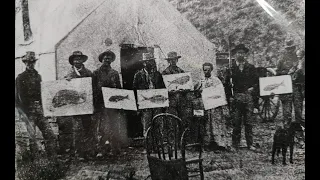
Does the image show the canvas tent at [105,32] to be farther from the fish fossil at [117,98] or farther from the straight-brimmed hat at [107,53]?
the fish fossil at [117,98]

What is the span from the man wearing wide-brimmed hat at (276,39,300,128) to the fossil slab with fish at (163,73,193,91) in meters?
0.76

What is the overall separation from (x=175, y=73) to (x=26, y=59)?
1.38 m

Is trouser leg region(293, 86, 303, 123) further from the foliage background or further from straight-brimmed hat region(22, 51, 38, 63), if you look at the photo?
straight-brimmed hat region(22, 51, 38, 63)

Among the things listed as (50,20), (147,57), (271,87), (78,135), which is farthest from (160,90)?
(50,20)

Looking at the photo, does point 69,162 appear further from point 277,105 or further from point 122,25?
point 277,105

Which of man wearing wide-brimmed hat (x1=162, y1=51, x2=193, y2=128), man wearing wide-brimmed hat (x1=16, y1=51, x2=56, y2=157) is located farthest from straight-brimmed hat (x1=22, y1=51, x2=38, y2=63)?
man wearing wide-brimmed hat (x1=162, y1=51, x2=193, y2=128)

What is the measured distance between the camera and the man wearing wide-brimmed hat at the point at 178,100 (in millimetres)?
3148

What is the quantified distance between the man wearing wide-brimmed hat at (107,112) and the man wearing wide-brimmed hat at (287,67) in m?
1.38

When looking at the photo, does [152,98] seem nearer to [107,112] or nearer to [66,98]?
[107,112]

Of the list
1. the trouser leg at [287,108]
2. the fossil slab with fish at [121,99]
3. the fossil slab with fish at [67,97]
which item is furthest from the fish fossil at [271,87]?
the fossil slab with fish at [67,97]

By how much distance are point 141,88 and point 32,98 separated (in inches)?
39.9

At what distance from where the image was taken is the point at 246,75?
123 inches

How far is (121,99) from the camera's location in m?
3.18
